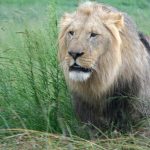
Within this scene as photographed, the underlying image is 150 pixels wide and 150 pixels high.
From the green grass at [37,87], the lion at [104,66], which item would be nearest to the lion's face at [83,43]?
the lion at [104,66]

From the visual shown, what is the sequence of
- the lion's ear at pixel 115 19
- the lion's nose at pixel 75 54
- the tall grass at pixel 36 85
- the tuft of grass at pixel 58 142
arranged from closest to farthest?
the tuft of grass at pixel 58 142 → the lion's nose at pixel 75 54 → the lion's ear at pixel 115 19 → the tall grass at pixel 36 85

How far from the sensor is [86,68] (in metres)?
4.88

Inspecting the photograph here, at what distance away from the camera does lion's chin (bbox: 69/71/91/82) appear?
4.88 metres

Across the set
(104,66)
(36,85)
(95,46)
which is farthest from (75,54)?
(36,85)

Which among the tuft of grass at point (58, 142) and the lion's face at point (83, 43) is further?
the lion's face at point (83, 43)

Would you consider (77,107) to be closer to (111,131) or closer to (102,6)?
(111,131)

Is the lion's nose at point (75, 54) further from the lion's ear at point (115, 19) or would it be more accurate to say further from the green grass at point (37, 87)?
the green grass at point (37, 87)

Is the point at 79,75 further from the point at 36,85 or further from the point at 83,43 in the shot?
the point at 36,85

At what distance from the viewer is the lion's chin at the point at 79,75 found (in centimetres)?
488

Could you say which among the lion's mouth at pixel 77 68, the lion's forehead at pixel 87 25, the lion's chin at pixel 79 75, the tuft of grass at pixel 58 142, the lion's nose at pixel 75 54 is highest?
the lion's forehead at pixel 87 25

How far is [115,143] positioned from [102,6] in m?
1.02

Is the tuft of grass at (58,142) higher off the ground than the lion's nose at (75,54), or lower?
lower

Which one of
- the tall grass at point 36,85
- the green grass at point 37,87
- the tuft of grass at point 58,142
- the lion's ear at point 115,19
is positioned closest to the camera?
the tuft of grass at point 58,142

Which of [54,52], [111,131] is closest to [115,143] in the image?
[111,131]
